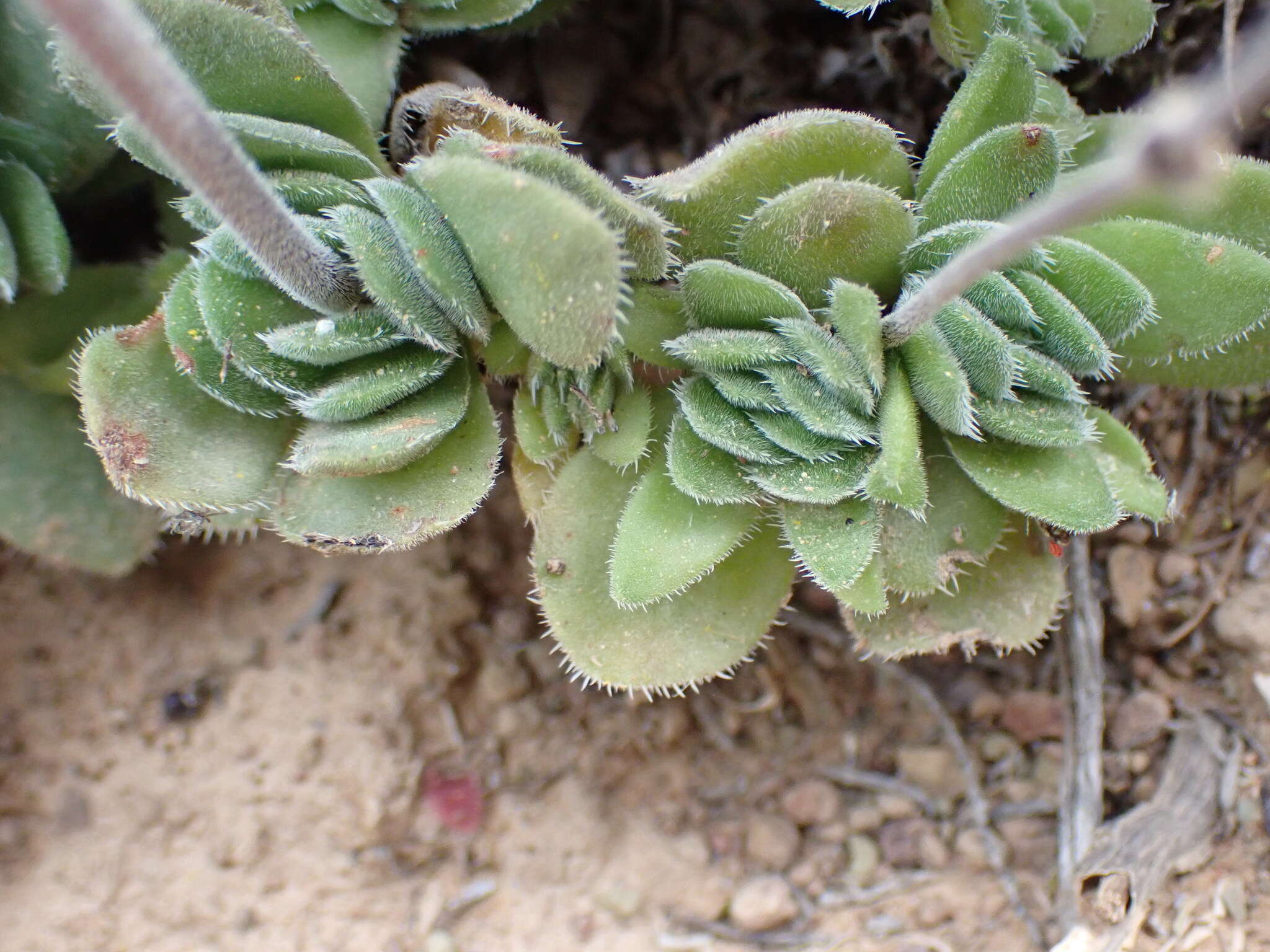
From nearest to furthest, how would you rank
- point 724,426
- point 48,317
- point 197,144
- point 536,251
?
point 197,144 < point 536,251 < point 724,426 < point 48,317

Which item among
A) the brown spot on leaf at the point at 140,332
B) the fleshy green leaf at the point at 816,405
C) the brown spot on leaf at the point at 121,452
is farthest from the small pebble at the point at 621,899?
the brown spot on leaf at the point at 140,332

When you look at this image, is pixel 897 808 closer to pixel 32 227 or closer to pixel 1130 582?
pixel 1130 582

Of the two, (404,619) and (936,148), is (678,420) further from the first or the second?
(404,619)

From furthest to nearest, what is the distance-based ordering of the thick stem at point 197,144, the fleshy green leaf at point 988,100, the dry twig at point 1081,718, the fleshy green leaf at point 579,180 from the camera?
the dry twig at point 1081,718
the fleshy green leaf at point 988,100
the fleshy green leaf at point 579,180
the thick stem at point 197,144

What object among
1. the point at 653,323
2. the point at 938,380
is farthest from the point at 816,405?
the point at 653,323

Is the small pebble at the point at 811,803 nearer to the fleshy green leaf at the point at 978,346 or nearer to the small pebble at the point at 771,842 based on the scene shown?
the small pebble at the point at 771,842

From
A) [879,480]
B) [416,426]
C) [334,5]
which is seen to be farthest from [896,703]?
[334,5]

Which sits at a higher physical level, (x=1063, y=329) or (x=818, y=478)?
(x=1063, y=329)

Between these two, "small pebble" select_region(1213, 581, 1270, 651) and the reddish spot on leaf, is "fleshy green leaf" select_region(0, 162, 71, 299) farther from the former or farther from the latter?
"small pebble" select_region(1213, 581, 1270, 651)
